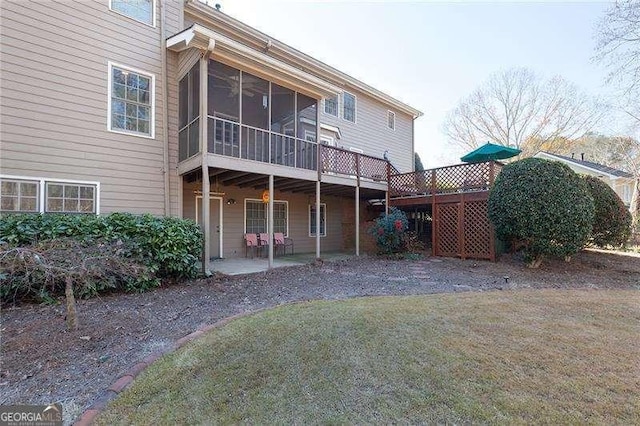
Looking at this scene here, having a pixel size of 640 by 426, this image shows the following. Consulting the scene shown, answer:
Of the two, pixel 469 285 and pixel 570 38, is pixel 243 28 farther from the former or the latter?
pixel 570 38

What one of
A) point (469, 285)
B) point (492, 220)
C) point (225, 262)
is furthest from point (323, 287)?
point (492, 220)

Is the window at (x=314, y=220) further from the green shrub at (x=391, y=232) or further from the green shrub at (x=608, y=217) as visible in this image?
the green shrub at (x=608, y=217)

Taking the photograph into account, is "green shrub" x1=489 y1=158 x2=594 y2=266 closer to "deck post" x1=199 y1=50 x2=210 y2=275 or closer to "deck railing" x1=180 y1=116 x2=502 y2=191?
"deck railing" x1=180 y1=116 x2=502 y2=191

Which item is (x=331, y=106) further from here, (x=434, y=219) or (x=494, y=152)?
(x=494, y=152)

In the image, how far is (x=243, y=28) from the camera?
9430mm

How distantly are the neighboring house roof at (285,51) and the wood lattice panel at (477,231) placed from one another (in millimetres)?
7080

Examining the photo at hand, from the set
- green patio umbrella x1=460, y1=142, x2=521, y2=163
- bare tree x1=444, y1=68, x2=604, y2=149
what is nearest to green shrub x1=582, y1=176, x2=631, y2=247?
green patio umbrella x1=460, y1=142, x2=521, y2=163

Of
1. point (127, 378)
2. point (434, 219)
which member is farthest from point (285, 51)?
point (127, 378)

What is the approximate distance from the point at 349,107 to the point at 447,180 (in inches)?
222

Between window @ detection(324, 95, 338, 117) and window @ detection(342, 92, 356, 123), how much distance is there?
1.53ft

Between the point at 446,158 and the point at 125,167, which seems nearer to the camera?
the point at 125,167

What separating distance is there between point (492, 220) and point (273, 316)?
6.80m

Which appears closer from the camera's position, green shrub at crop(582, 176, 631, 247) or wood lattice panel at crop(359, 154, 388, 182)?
green shrub at crop(582, 176, 631, 247)

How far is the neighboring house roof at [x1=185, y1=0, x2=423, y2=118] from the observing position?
29.0ft
